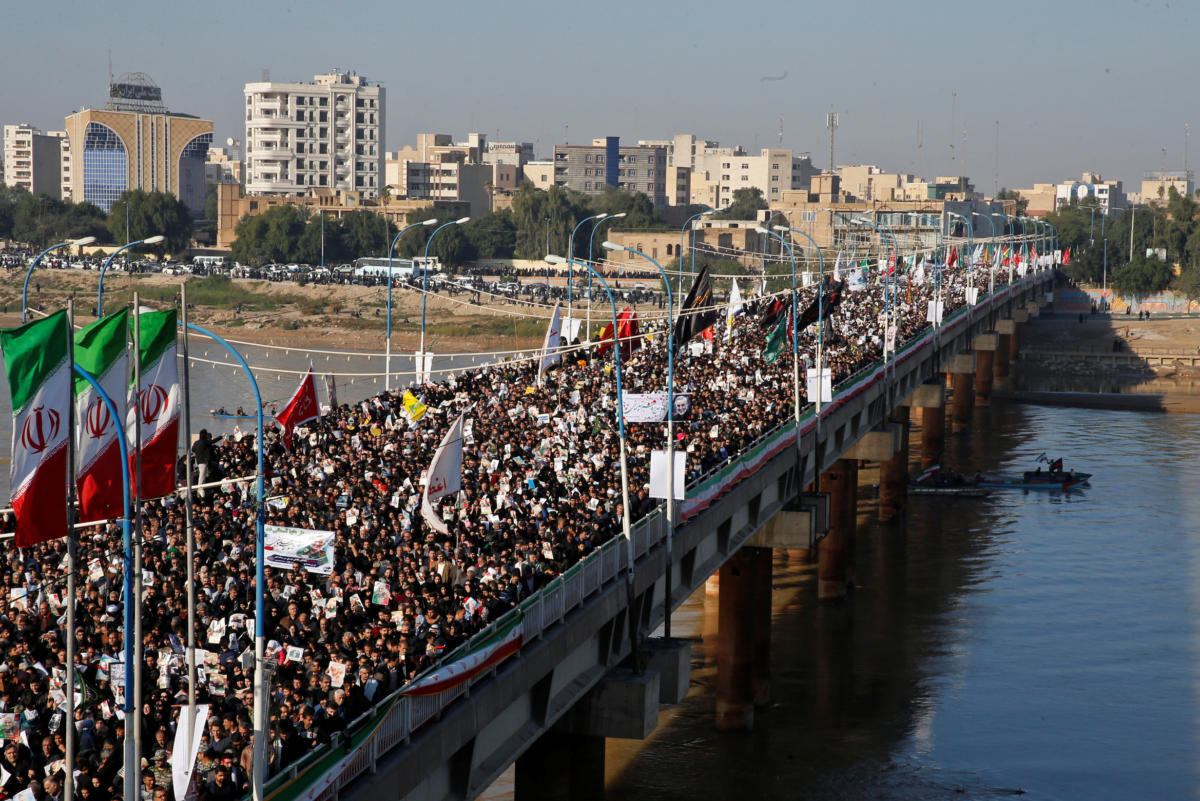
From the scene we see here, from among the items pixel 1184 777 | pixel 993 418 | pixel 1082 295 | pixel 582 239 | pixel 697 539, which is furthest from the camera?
pixel 582 239

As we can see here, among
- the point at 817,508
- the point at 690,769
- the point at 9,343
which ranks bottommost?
the point at 690,769

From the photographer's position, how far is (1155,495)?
6391cm

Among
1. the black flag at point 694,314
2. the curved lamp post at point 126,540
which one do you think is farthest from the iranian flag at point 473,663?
the black flag at point 694,314

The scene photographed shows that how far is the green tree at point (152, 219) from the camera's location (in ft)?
517

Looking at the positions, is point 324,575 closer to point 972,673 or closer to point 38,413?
point 38,413

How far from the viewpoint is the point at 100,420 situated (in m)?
15.7

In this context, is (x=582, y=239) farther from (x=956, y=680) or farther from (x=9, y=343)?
(x=9, y=343)

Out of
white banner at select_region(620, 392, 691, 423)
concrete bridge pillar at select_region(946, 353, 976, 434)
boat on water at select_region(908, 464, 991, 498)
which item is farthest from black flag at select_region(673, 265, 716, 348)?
concrete bridge pillar at select_region(946, 353, 976, 434)

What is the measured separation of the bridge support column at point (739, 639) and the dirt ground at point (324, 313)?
8321 cm

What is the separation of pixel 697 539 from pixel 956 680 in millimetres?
12796

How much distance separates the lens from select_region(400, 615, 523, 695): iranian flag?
1591 centimetres

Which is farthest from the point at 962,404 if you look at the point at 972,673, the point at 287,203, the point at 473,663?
the point at 287,203

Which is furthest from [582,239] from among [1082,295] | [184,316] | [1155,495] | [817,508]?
[184,316]

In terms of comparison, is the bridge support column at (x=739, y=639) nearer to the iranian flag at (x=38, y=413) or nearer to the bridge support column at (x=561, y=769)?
the bridge support column at (x=561, y=769)
